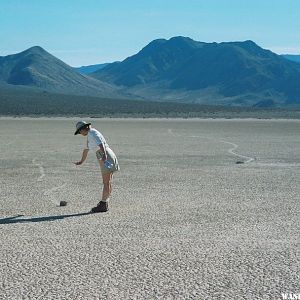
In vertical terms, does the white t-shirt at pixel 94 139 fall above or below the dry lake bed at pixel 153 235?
above

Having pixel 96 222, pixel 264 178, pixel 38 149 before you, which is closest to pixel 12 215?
pixel 96 222

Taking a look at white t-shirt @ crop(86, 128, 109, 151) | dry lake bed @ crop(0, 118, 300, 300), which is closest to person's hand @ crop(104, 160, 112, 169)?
white t-shirt @ crop(86, 128, 109, 151)

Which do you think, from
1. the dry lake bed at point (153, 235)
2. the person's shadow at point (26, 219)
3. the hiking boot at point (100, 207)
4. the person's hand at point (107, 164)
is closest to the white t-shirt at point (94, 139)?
the person's hand at point (107, 164)

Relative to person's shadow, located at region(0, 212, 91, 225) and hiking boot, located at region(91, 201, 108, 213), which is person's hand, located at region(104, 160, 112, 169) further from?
person's shadow, located at region(0, 212, 91, 225)

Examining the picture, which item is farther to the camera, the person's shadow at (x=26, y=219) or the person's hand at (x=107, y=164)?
the person's hand at (x=107, y=164)

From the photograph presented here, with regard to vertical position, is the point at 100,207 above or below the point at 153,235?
above

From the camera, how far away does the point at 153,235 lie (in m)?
8.19

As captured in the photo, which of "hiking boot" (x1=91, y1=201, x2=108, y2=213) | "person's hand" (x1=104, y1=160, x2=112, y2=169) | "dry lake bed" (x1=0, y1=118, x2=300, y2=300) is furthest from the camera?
"person's hand" (x1=104, y1=160, x2=112, y2=169)

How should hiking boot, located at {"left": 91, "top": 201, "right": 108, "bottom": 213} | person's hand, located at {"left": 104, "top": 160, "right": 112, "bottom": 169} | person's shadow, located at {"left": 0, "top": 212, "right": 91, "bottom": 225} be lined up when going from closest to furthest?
person's shadow, located at {"left": 0, "top": 212, "right": 91, "bottom": 225} → hiking boot, located at {"left": 91, "top": 201, "right": 108, "bottom": 213} → person's hand, located at {"left": 104, "top": 160, "right": 112, "bottom": 169}

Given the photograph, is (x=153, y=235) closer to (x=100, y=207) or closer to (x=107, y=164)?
(x=100, y=207)

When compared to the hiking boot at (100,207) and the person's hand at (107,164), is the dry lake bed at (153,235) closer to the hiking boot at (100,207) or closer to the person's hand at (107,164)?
the hiking boot at (100,207)

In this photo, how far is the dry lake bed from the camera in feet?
20.1

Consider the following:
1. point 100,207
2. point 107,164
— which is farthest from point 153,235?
point 107,164

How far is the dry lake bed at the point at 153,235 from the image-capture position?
20.1ft
